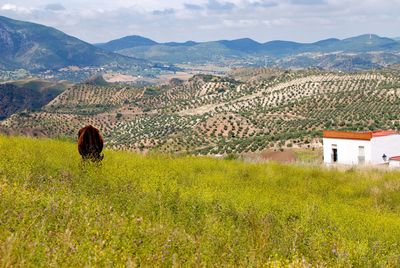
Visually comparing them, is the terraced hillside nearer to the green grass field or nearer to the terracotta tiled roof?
the terracotta tiled roof

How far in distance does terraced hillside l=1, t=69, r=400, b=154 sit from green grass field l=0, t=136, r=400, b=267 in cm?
3397

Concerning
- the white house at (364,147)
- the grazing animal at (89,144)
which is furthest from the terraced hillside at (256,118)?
the grazing animal at (89,144)

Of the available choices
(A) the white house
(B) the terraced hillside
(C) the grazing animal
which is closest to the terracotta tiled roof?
(A) the white house

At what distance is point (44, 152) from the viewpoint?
1628cm

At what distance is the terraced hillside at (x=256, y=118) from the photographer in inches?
2795

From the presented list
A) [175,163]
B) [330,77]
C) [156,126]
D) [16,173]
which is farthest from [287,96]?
[16,173]

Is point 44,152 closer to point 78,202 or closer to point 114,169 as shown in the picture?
point 114,169

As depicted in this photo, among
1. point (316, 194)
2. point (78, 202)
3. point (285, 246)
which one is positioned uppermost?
point (78, 202)

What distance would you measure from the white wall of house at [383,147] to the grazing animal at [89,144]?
28.4m

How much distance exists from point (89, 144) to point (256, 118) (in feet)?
260

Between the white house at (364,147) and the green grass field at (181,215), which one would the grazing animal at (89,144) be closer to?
the green grass field at (181,215)

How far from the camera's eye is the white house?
38969 millimetres

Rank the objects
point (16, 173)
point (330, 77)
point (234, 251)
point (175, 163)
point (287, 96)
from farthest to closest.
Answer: point (330, 77) < point (287, 96) < point (175, 163) < point (16, 173) < point (234, 251)

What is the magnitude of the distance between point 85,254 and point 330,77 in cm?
13037
